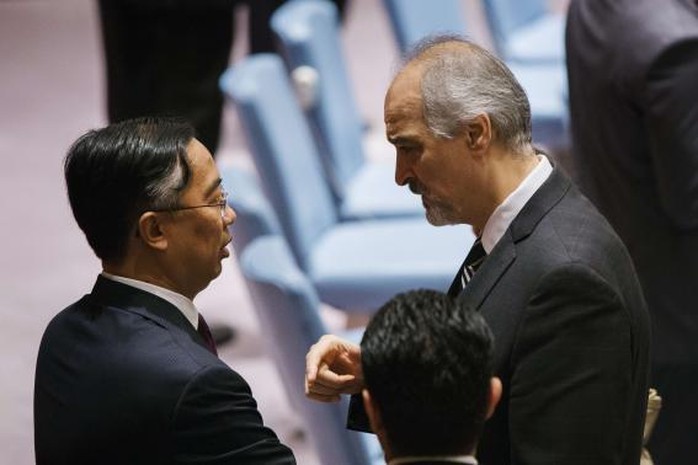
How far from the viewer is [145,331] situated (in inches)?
86.2

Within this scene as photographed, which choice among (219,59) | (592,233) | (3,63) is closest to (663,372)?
(592,233)

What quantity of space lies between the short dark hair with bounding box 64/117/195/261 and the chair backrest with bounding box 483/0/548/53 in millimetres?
3754

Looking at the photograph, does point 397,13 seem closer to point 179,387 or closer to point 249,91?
point 249,91

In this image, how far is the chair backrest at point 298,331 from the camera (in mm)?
3160

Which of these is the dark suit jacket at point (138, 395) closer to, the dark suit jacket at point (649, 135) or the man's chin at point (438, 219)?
the man's chin at point (438, 219)

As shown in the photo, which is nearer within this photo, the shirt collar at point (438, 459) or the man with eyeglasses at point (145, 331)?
the shirt collar at point (438, 459)

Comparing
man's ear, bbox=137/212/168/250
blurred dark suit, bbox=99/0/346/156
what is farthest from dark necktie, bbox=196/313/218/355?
blurred dark suit, bbox=99/0/346/156

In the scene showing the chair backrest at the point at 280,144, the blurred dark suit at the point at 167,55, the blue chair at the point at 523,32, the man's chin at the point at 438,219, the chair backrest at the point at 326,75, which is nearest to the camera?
the man's chin at the point at 438,219

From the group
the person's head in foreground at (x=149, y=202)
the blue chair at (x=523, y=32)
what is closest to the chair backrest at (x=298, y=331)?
the person's head in foreground at (x=149, y=202)

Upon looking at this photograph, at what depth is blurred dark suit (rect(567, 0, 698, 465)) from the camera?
10.6 feet

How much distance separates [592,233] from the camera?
225cm

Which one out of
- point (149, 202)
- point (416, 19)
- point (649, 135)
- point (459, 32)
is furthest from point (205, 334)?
point (416, 19)

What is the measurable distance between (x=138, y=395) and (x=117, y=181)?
12.8 inches

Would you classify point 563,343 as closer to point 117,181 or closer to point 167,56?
point 117,181
